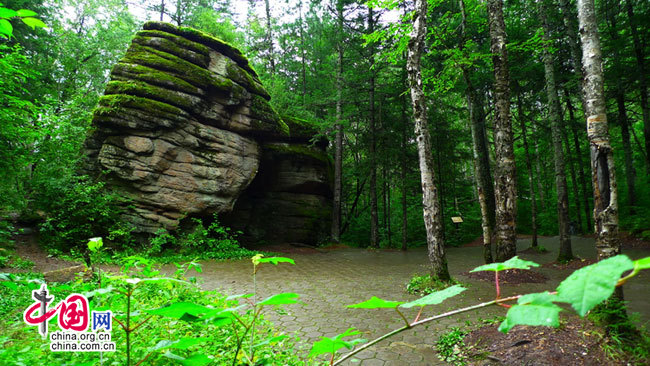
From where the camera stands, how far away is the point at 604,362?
113 inches

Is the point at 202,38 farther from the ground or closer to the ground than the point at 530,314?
farther from the ground

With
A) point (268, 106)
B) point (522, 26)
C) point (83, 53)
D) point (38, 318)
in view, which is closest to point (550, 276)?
point (38, 318)

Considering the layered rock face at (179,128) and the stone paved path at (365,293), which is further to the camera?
the layered rock face at (179,128)

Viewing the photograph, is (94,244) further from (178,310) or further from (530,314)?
(530,314)

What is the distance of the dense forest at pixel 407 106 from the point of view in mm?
6879

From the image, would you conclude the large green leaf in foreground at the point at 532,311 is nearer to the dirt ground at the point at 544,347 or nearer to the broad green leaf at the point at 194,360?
Result: the broad green leaf at the point at 194,360

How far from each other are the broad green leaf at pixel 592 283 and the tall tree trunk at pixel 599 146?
4072 millimetres

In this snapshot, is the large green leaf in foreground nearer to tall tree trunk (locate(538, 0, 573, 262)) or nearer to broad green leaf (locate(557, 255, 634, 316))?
broad green leaf (locate(557, 255, 634, 316))

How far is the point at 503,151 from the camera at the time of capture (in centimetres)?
739

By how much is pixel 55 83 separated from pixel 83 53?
2.26 meters

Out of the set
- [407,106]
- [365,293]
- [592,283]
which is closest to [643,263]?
[592,283]

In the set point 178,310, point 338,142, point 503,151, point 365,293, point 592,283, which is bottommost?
point 365,293

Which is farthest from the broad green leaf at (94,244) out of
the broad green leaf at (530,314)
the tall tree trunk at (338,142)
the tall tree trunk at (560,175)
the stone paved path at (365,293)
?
the tall tree trunk at (338,142)

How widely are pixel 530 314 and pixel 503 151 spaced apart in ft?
26.1
